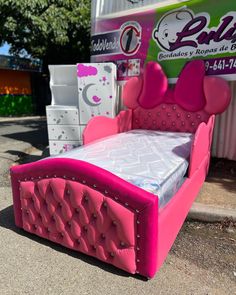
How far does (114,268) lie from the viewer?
245 centimetres

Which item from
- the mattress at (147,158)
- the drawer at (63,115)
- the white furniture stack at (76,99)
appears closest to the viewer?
the mattress at (147,158)

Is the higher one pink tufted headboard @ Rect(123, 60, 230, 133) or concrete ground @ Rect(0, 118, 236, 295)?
pink tufted headboard @ Rect(123, 60, 230, 133)

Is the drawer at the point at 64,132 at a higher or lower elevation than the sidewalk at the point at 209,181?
higher

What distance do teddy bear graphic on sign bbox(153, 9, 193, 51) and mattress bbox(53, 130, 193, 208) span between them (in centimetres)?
170

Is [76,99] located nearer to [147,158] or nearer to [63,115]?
[63,115]

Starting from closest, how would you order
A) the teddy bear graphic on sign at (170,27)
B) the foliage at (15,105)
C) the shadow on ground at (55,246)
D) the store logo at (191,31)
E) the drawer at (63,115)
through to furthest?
the shadow on ground at (55,246) < the store logo at (191,31) < the teddy bear graphic on sign at (170,27) < the drawer at (63,115) < the foliage at (15,105)

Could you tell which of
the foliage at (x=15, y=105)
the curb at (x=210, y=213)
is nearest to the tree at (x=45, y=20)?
the foliage at (x=15, y=105)

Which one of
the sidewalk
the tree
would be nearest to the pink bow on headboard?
the sidewalk

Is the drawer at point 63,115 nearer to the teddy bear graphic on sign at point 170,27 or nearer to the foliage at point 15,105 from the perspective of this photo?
the teddy bear graphic on sign at point 170,27

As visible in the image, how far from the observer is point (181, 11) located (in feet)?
15.4

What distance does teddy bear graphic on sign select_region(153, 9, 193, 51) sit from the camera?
4.70m

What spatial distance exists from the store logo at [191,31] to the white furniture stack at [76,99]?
1079 mm

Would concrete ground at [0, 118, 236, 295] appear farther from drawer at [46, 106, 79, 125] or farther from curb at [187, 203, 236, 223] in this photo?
drawer at [46, 106, 79, 125]

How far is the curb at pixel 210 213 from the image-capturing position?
3.18 meters
